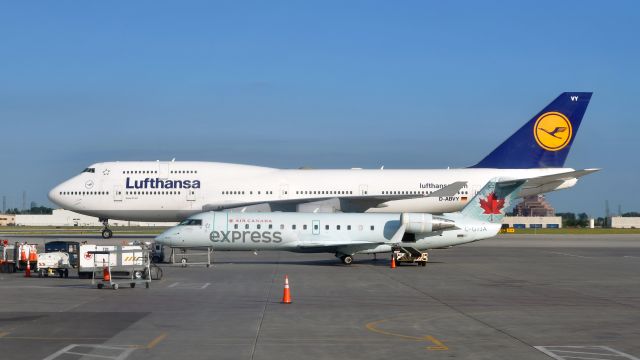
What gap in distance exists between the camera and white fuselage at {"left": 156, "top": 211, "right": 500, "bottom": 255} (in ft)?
121

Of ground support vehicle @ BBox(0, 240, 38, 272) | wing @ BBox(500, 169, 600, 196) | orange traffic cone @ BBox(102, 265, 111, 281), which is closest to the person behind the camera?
orange traffic cone @ BBox(102, 265, 111, 281)

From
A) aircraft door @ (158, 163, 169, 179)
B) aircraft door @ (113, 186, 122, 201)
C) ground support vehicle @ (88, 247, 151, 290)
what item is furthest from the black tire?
aircraft door @ (113, 186, 122, 201)

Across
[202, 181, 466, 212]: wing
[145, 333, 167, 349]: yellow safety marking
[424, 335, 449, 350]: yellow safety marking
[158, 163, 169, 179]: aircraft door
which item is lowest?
[424, 335, 449, 350]: yellow safety marking

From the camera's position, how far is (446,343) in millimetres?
15125

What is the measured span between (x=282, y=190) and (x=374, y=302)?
36469 mm

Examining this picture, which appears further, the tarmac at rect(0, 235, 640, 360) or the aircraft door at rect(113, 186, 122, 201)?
the aircraft door at rect(113, 186, 122, 201)

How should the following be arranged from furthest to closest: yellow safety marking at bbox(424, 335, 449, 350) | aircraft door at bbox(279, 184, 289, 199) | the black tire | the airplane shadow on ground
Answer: aircraft door at bbox(279, 184, 289, 199), the airplane shadow on ground, the black tire, yellow safety marking at bbox(424, 335, 449, 350)

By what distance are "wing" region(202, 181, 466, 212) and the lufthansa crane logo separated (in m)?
6.93

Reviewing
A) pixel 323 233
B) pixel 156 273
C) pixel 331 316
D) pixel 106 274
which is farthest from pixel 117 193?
pixel 331 316

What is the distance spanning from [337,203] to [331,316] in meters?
37.7

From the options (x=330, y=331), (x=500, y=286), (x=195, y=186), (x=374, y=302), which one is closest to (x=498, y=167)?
(x=195, y=186)

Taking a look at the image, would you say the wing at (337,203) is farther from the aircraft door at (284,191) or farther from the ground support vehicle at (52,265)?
the ground support vehicle at (52,265)

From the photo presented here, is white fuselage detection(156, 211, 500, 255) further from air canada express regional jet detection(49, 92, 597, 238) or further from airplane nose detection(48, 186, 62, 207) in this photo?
airplane nose detection(48, 186, 62, 207)

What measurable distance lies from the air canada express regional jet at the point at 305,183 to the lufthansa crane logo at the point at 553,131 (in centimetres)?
7
